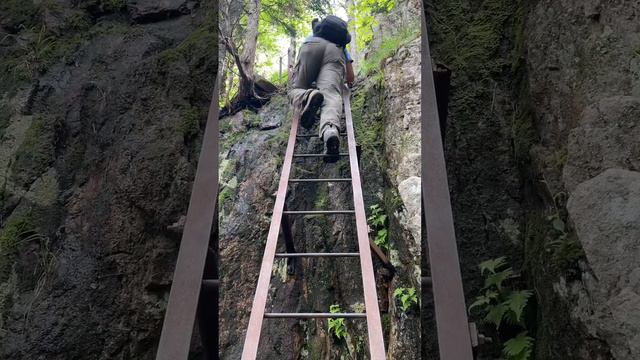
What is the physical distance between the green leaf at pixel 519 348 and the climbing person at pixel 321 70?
9.32 feet

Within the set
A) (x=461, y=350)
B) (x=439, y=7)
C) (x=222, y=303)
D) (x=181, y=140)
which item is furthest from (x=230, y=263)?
(x=461, y=350)

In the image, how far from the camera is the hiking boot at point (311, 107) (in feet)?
13.2

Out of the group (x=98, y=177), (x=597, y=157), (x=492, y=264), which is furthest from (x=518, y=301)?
(x=98, y=177)

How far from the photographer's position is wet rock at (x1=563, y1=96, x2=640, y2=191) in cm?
114

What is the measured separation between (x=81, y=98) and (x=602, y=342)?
6.19 feet

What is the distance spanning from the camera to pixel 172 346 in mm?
1104

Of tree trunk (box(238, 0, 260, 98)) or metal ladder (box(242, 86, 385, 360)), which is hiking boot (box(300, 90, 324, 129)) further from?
tree trunk (box(238, 0, 260, 98))

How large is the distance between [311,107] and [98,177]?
260 cm

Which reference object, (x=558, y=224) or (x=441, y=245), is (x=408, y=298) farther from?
(x=441, y=245)

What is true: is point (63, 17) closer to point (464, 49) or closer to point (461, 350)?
point (464, 49)

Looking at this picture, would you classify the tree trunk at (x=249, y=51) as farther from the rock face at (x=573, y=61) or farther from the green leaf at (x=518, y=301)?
the green leaf at (x=518, y=301)

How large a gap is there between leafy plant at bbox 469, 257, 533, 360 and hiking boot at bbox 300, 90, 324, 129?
2.69 metres

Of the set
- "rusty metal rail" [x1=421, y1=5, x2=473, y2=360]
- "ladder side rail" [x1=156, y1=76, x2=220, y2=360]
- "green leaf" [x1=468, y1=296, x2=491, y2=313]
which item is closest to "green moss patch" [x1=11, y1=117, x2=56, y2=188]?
"ladder side rail" [x1=156, y1=76, x2=220, y2=360]

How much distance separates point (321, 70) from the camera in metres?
4.41
